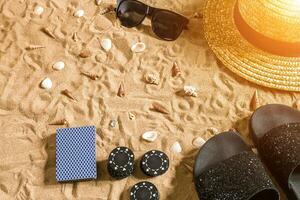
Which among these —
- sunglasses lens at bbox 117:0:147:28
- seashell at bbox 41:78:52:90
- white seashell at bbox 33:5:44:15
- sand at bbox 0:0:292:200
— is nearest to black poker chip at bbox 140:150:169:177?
sand at bbox 0:0:292:200

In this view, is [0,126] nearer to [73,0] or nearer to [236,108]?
[73,0]

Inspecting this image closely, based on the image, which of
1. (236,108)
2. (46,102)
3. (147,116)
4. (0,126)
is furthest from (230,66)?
(0,126)

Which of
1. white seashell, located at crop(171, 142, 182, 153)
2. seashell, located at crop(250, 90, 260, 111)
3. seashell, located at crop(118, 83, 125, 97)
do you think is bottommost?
white seashell, located at crop(171, 142, 182, 153)

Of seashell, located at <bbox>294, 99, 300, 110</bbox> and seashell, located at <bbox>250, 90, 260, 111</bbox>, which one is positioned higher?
seashell, located at <bbox>294, 99, 300, 110</bbox>

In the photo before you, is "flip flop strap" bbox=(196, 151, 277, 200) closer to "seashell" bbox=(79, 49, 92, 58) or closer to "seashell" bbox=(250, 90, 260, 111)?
"seashell" bbox=(250, 90, 260, 111)

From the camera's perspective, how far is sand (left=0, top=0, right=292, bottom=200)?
1.11 m

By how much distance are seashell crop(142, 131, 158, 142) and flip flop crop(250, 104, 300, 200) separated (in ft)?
0.80

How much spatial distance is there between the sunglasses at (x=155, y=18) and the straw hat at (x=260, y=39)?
9 centimetres

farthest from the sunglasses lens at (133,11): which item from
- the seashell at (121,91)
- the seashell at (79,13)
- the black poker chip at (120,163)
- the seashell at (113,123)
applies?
the black poker chip at (120,163)

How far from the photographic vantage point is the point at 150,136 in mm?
1171

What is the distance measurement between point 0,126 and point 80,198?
0.30 meters

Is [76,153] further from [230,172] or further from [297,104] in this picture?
[297,104]

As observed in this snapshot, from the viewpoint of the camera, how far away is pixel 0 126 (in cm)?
119

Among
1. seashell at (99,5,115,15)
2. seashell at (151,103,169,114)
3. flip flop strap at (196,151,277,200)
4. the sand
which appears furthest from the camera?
seashell at (99,5,115,15)
